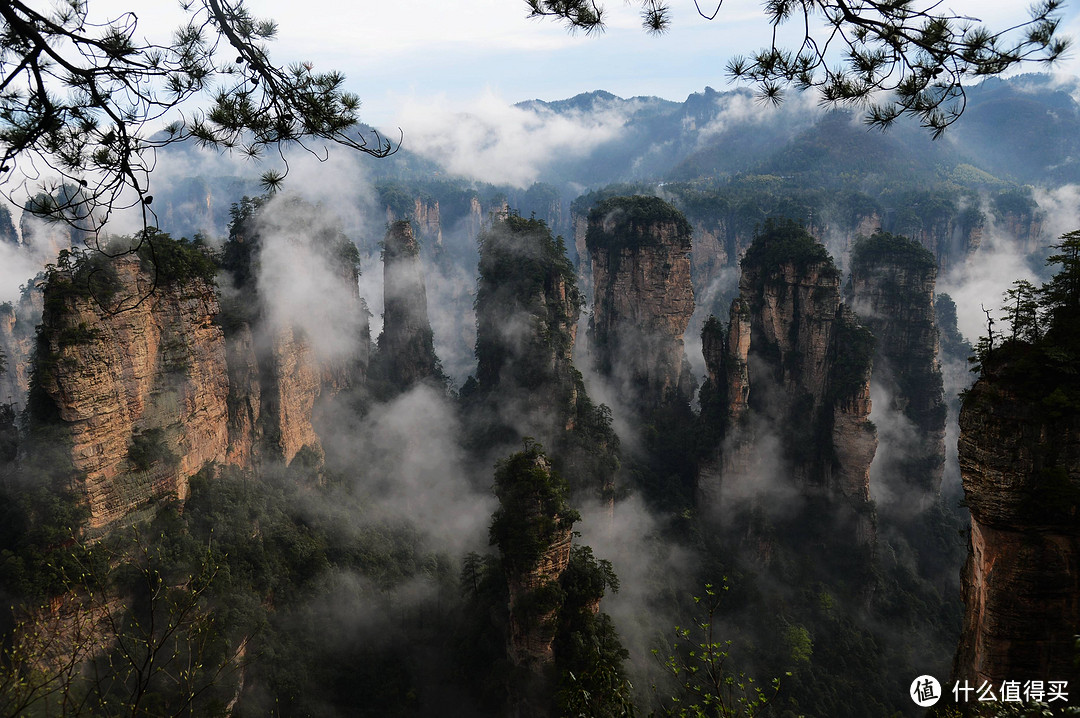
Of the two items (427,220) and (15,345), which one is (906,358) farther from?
(427,220)

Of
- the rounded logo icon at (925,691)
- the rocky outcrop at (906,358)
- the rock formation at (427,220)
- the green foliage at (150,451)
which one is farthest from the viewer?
the rock formation at (427,220)

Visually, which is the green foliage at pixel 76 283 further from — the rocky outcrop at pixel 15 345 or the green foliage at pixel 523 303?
the rocky outcrop at pixel 15 345

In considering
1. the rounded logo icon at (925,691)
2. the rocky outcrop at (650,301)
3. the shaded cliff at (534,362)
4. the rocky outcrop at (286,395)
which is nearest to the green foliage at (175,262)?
the rocky outcrop at (286,395)

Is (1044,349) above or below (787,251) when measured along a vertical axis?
below

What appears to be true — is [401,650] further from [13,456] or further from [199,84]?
[199,84]

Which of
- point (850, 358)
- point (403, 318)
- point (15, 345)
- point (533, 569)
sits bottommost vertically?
point (533, 569)

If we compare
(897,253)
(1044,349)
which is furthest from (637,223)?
(1044,349)

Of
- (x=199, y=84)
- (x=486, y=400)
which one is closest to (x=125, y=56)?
(x=199, y=84)
